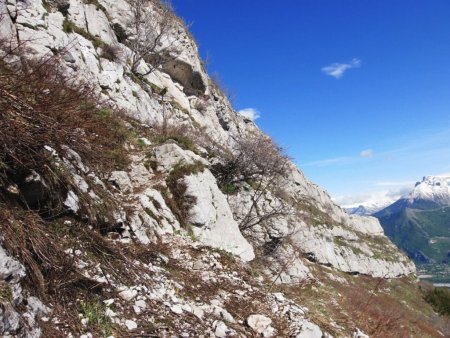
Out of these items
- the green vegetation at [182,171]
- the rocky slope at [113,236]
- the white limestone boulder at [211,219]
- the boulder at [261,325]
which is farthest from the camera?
the green vegetation at [182,171]

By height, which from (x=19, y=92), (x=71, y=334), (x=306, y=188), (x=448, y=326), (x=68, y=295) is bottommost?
(x=448, y=326)

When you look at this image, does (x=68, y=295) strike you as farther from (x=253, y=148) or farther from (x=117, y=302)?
(x=253, y=148)

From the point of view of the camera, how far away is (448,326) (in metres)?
39.4

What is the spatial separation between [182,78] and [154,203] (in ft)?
93.6

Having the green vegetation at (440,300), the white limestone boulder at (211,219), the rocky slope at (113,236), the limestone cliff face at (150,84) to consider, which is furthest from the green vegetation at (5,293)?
the green vegetation at (440,300)

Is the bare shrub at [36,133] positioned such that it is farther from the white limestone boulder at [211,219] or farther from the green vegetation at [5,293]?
the white limestone boulder at [211,219]

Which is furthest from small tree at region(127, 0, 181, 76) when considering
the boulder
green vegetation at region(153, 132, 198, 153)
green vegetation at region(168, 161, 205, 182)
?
the boulder

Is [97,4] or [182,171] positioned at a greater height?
[97,4]

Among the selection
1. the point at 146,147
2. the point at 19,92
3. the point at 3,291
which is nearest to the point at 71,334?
the point at 3,291

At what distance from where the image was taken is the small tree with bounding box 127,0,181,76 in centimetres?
2925

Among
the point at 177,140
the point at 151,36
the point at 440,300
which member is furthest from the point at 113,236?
the point at 440,300

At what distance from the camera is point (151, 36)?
102 ft

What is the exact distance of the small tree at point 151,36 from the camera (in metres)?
29.2

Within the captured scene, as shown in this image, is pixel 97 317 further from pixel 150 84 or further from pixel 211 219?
pixel 150 84
